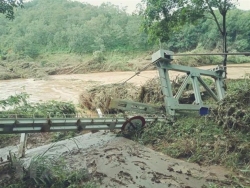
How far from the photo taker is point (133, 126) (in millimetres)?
5918

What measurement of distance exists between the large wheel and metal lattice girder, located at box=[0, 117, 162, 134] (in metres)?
0.11

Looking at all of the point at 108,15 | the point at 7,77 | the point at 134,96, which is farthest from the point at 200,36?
the point at 134,96

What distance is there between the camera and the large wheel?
19.1ft

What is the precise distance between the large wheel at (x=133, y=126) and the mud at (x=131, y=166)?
0.87 ft

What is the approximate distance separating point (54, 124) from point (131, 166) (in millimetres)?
1677

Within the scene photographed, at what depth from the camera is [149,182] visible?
3.82m

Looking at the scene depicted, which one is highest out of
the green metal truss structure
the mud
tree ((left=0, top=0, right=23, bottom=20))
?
tree ((left=0, top=0, right=23, bottom=20))

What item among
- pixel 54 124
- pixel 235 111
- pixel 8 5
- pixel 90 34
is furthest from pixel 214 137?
pixel 90 34

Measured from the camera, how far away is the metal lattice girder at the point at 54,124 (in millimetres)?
4293

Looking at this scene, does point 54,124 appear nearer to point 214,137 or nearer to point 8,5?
point 214,137

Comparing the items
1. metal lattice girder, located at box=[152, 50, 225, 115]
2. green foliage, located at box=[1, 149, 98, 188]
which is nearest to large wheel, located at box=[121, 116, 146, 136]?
metal lattice girder, located at box=[152, 50, 225, 115]

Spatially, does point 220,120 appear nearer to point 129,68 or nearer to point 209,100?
point 209,100

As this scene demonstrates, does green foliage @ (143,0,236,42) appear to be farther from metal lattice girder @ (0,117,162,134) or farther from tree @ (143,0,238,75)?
metal lattice girder @ (0,117,162,134)

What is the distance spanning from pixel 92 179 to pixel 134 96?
5.63 m
